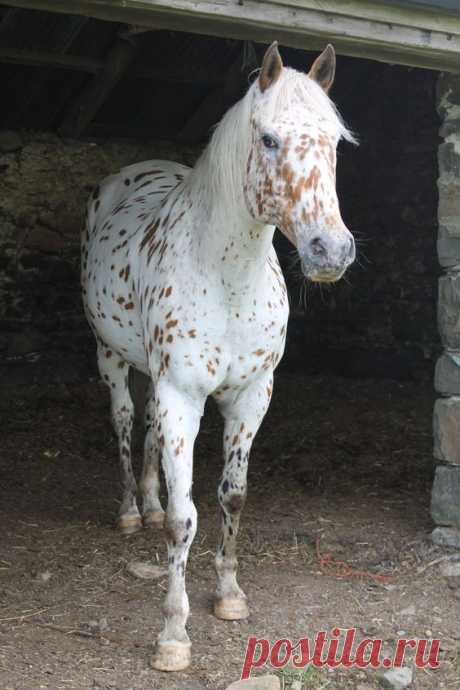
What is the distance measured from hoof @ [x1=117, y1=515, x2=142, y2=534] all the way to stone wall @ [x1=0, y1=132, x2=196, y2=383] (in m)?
2.81

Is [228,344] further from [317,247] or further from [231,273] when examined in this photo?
[317,247]

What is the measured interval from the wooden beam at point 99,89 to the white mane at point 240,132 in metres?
Result: 2.39

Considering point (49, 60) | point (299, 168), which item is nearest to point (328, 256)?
point (299, 168)

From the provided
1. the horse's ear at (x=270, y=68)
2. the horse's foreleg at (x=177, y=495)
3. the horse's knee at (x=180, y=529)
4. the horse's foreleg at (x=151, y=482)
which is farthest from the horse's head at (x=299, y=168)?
the horse's foreleg at (x=151, y=482)

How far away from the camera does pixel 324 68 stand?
10.9 feet

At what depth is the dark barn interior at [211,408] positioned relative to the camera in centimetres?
377

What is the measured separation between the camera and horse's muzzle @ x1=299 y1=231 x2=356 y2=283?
2771 mm

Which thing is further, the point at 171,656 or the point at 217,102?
the point at 217,102

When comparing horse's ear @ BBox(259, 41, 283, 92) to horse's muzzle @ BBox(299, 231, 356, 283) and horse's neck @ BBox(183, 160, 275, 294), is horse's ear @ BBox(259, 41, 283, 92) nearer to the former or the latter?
horse's neck @ BBox(183, 160, 275, 294)

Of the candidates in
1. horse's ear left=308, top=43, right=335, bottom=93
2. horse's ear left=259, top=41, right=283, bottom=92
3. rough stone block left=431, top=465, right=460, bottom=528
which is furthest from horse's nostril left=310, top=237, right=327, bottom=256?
rough stone block left=431, top=465, right=460, bottom=528

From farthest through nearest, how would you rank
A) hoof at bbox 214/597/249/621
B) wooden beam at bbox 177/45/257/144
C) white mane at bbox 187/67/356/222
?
1. wooden beam at bbox 177/45/257/144
2. hoof at bbox 214/597/249/621
3. white mane at bbox 187/67/356/222

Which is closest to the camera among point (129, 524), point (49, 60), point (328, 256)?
point (328, 256)

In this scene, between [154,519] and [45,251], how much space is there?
3.22 metres

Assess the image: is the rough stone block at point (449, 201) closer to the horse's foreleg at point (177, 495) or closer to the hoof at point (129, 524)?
the horse's foreleg at point (177, 495)
